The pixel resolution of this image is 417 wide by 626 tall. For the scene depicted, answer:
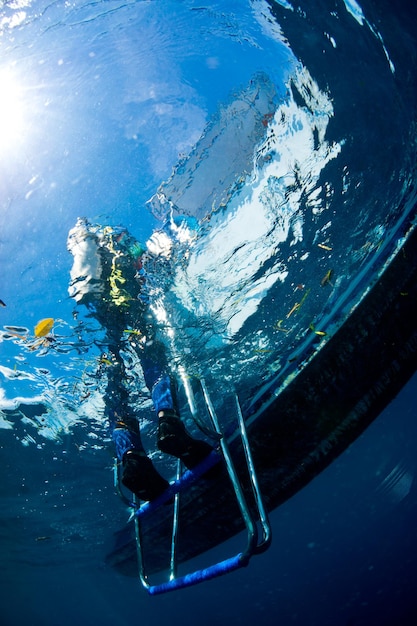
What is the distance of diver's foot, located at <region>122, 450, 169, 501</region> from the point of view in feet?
12.5

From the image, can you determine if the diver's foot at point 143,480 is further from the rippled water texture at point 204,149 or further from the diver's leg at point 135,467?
the rippled water texture at point 204,149

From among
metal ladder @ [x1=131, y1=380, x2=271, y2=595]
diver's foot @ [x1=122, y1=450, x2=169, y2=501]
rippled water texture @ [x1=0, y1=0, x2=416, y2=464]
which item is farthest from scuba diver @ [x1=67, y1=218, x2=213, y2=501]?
rippled water texture @ [x1=0, y1=0, x2=416, y2=464]

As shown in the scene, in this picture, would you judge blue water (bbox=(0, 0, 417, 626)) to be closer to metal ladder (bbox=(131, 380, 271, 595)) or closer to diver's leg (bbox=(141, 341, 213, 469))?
diver's leg (bbox=(141, 341, 213, 469))

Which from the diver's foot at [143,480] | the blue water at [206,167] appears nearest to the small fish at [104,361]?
the blue water at [206,167]

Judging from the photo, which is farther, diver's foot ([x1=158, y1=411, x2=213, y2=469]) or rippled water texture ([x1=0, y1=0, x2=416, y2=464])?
rippled water texture ([x1=0, y1=0, x2=416, y2=464])

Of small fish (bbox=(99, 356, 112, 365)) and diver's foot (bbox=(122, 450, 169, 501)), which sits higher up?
diver's foot (bbox=(122, 450, 169, 501))

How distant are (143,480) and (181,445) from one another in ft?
2.38

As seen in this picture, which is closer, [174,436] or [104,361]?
[174,436]

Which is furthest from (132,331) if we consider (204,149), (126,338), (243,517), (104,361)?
(243,517)

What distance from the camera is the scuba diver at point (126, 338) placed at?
381 cm

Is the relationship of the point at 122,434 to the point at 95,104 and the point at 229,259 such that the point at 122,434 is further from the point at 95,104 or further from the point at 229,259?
the point at 95,104

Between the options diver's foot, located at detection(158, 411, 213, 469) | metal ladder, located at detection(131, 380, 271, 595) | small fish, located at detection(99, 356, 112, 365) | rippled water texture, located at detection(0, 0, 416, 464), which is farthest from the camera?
small fish, located at detection(99, 356, 112, 365)

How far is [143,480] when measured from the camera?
12.5 feet

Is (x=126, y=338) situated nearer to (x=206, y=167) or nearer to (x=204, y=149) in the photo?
(x=206, y=167)
